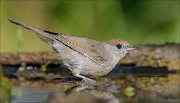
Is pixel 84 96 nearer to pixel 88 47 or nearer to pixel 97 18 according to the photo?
pixel 88 47

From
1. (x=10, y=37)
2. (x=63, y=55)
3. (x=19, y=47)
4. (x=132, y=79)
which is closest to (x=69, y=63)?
(x=63, y=55)

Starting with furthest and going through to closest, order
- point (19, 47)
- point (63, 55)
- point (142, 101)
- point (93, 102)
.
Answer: point (19, 47) < point (63, 55) < point (142, 101) < point (93, 102)

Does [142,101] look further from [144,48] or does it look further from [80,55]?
[144,48]

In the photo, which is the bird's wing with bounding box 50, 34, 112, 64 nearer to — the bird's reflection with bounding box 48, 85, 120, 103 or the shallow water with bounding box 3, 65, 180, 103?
the shallow water with bounding box 3, 65, 180, 103

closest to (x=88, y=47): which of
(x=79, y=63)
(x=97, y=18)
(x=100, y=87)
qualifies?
(x=79, y=63)

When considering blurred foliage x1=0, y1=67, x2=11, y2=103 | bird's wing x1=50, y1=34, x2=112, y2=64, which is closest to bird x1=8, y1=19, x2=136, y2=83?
bird's wing x1=50, y1=34, x2=112, y2=64

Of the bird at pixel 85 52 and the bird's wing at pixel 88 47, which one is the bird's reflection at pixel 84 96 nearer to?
the bird at pixel 85 52

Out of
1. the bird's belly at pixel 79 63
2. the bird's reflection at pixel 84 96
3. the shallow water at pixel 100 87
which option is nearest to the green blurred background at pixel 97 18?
the shallow water at pixel 100 87

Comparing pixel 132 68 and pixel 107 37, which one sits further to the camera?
pixel 107 37
